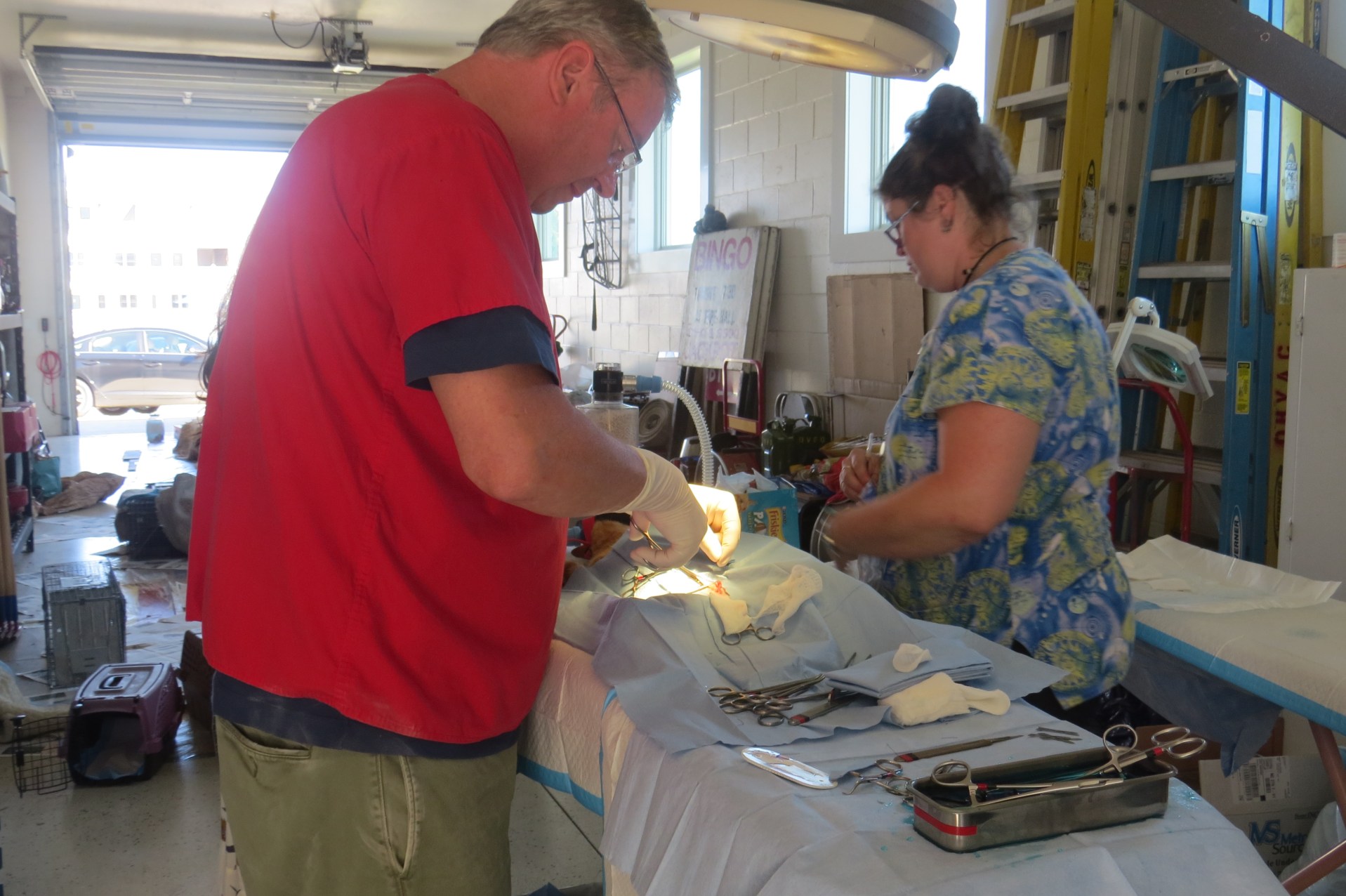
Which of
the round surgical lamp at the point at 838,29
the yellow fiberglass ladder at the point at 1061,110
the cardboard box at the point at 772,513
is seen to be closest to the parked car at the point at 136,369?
the yellow fiberglass ladder at the point at 1061,110

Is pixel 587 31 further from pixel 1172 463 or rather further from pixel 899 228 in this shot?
pixel 1172 463

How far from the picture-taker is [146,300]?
62.4 feet

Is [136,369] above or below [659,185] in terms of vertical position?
below

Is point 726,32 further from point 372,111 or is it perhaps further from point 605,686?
point 605,686

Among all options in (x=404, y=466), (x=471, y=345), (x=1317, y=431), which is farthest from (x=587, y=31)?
(x=1317, y=431)

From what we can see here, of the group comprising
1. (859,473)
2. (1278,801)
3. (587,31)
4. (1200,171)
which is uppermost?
(1200,171)

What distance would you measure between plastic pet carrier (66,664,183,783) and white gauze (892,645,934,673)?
9.45 ft

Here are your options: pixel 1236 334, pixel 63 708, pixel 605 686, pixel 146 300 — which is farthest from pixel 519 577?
pixel 146 300

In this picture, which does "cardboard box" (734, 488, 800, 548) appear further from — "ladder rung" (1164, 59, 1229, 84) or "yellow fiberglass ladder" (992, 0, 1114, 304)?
"ladder rung" (1164, 59, 1229, 84)

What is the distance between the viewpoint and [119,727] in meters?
3.44

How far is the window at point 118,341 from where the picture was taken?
13719 millimetres

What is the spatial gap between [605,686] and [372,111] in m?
0.81

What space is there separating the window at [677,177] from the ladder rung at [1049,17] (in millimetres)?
3010

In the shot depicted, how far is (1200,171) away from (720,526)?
219 centimetres
